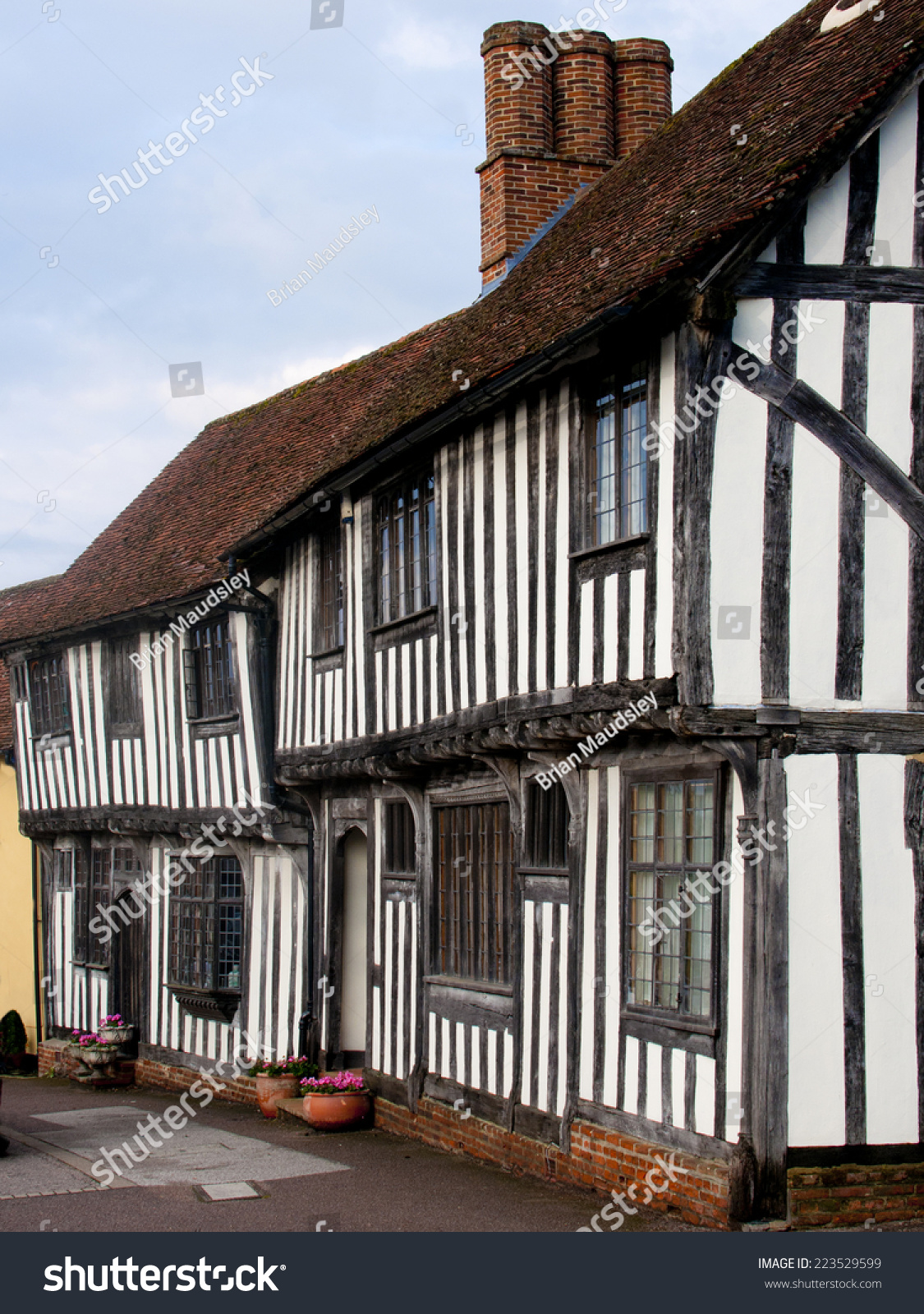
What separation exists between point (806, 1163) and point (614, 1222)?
3.81 ft

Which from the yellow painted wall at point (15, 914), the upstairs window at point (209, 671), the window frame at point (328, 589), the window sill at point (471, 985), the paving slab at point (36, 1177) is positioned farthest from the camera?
the yellow painted wall at point (15, 914)

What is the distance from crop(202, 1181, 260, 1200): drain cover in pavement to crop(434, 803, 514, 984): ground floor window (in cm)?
224

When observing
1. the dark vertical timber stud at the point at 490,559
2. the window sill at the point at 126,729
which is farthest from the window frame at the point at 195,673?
the dark vertical timber stud at the point at 490,559

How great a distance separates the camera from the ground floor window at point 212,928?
1502cm

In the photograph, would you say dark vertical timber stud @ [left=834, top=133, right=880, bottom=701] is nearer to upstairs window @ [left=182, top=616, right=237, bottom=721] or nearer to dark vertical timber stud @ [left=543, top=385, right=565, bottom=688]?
dark vertical timber stud @ [left=543, top=385, right=565, bottom=688]

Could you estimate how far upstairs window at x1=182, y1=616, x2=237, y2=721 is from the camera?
1471 centimetres

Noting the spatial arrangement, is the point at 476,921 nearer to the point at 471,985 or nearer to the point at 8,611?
the point at 471,985

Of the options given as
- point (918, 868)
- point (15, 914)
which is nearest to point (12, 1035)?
point (15, 914)

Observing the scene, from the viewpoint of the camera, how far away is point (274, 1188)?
9367 mm

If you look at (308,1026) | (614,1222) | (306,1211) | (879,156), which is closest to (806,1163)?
(614,1222)

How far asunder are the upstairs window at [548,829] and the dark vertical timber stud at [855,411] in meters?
2.36

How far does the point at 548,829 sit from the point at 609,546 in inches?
90.0

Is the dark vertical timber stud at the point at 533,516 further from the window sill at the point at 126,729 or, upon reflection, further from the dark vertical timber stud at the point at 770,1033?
the window sill at the point at 126,729
